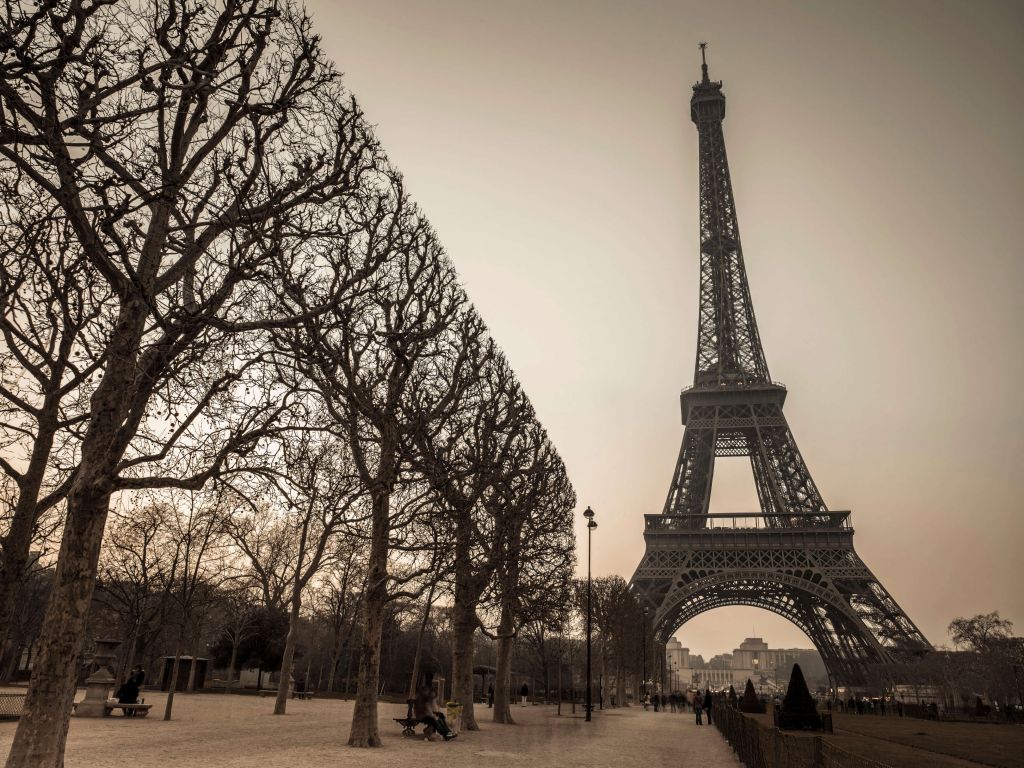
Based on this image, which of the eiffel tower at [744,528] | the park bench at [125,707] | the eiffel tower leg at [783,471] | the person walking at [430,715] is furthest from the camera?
the eiffel tower leg at [783,471]

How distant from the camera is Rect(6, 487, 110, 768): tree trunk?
22.9ft

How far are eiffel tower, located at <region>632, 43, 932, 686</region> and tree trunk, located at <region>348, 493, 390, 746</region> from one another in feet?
145

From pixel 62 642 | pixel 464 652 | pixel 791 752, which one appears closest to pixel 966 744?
pixel 464 652

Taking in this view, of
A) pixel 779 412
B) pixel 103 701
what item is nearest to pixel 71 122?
pixel 103 701

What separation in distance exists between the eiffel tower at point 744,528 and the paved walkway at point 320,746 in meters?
36.2

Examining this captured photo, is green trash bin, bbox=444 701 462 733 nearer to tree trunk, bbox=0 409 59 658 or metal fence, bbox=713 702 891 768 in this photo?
metal fence, bbox=713 702 891 768

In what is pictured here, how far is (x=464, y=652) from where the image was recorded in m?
23.0

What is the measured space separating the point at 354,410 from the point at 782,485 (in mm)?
57848

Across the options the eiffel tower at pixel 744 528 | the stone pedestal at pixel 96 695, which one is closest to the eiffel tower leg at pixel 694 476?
the eiffel tower at pixel 744 528

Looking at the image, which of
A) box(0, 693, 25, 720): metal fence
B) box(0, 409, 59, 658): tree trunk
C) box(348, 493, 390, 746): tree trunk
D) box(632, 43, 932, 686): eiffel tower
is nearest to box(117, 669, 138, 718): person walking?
box(0, 693, 25, 720): metal fence

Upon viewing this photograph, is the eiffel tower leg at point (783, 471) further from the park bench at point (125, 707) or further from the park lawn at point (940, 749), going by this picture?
the park bench at point (125, 707)

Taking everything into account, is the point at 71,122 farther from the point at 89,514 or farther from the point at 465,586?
the point at 465,586

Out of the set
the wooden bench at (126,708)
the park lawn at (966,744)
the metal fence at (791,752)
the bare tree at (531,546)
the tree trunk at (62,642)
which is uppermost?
the bare tree at (531,546)

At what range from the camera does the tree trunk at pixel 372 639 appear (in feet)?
52.4
